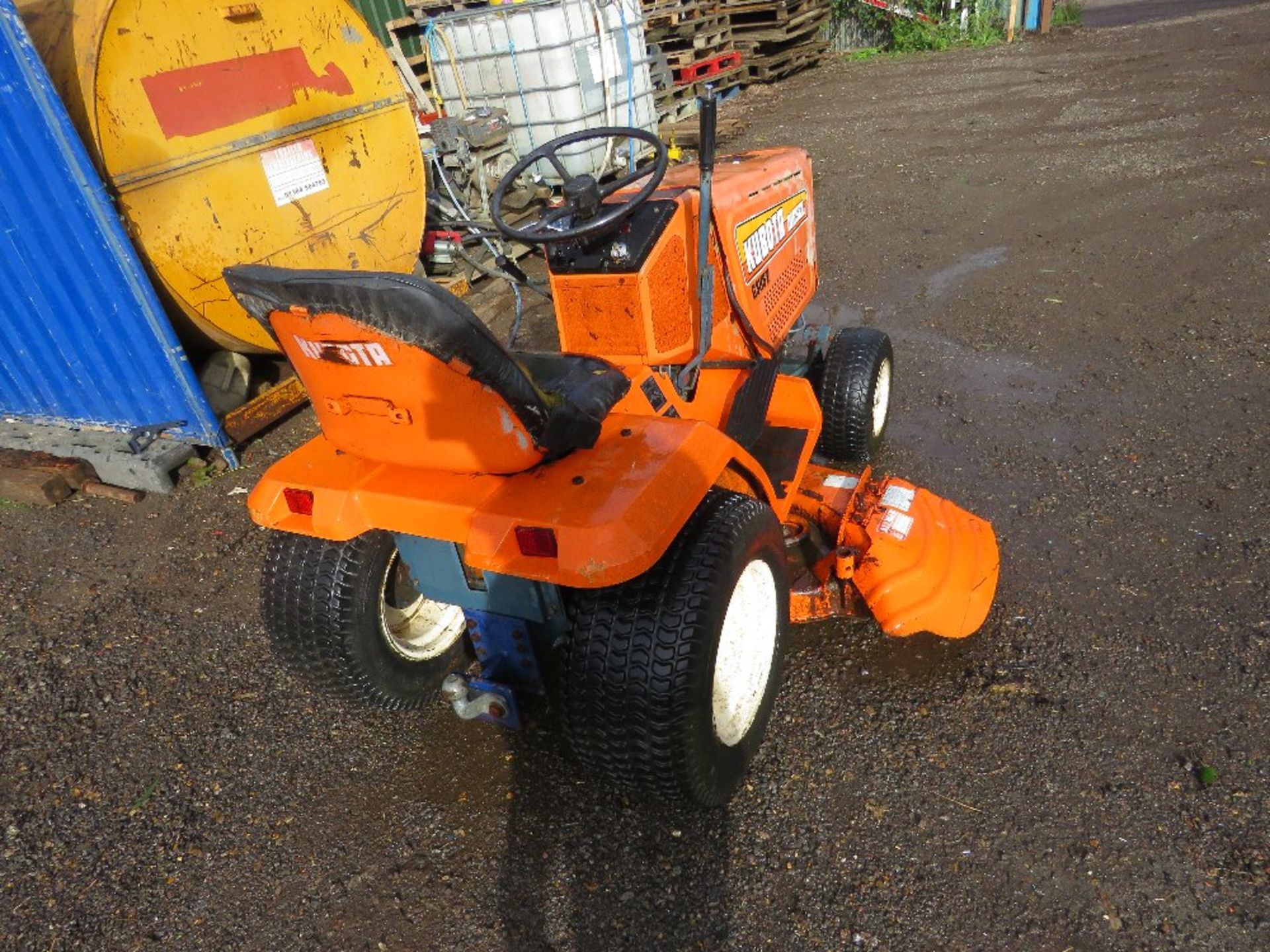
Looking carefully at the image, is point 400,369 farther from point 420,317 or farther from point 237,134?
point 237,134

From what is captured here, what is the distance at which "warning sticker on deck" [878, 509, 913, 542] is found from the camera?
2596 millimetres

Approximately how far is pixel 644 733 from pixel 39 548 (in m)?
3.28

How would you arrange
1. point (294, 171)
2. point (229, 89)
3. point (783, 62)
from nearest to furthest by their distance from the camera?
1. point (229, 89)
2. point (294, 171)
3. point (783, 62)

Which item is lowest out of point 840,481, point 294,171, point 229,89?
point 840,481

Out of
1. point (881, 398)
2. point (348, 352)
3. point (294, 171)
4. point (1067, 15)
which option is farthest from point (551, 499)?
point (1067, 15)

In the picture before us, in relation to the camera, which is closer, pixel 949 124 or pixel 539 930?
pixel 539 930

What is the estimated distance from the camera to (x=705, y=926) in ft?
6.60

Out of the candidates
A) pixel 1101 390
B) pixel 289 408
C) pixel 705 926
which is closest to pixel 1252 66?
pixel 1101 390

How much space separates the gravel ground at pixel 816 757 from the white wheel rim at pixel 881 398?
148 millimetres

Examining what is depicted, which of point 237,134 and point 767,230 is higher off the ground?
point 237,134

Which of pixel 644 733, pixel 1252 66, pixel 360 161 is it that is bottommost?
pixel 1252 66

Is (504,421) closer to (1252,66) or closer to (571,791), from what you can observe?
(571,791)

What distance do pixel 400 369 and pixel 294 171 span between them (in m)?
3.38

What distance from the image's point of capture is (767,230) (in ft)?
10.8
